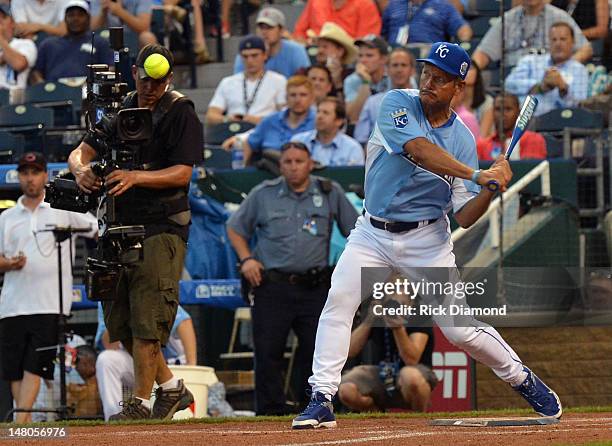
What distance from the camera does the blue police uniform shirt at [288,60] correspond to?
49.5ft

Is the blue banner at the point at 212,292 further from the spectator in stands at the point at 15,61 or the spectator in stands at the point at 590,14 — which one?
the spectator in stands at the point at 590,14

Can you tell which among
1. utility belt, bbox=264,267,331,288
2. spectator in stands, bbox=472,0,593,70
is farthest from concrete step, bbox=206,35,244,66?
utility belt, bbox=264,267,331,288

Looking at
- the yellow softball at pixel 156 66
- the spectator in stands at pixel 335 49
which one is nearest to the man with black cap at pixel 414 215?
the yellow softball at pixel 156 66

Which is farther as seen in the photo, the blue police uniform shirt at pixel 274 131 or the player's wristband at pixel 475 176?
the blue police uniform shirt at pixel 274 131

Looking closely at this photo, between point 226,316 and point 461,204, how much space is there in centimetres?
534

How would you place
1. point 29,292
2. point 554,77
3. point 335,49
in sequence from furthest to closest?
point 335,49, point 554,77, point 29,292

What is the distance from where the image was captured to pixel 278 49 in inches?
600

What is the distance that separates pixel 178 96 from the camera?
8258 mm

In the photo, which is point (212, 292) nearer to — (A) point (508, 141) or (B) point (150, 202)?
(A) point (508, 141)

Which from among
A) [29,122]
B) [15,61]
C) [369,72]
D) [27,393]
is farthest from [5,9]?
[27,393]

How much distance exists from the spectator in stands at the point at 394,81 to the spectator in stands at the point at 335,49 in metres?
1.40

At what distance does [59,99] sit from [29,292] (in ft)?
11.4

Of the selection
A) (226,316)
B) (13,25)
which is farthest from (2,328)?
(13,25)

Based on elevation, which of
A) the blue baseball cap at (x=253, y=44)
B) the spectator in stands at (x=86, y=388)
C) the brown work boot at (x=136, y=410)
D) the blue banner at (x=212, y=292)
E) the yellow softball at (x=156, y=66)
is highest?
the blue baseball cap at (x=253, y=44)
